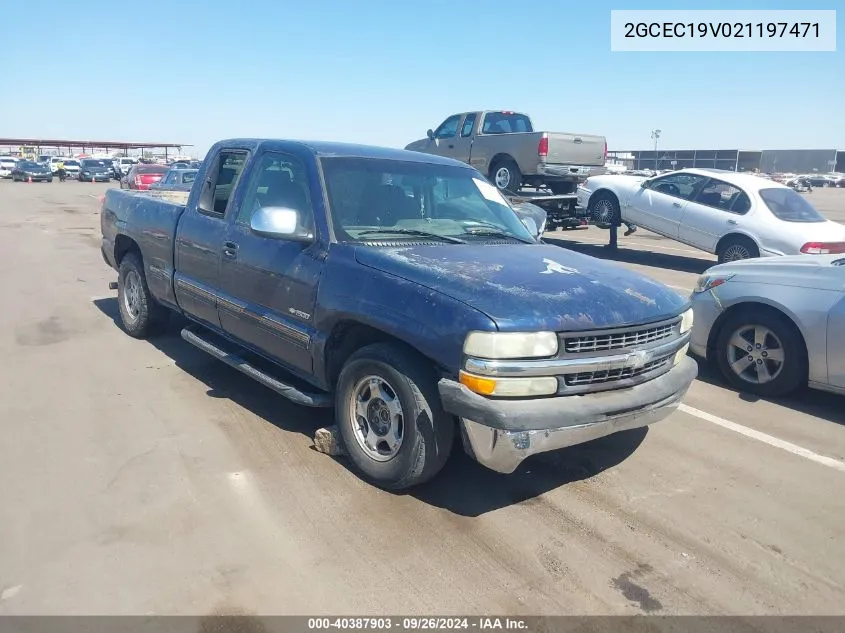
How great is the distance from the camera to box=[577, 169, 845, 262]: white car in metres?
10.6

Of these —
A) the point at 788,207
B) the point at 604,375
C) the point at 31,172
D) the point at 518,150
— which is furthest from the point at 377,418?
the point at 31,172

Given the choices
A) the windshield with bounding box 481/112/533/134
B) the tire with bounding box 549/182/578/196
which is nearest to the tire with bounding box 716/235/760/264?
the tire with bounding box 549/182/578/196

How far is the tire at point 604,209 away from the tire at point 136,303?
9.65 meters

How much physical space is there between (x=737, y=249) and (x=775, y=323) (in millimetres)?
6413

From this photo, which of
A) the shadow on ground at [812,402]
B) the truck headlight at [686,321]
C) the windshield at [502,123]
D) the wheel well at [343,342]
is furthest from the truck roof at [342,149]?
the windshield at [502,123]

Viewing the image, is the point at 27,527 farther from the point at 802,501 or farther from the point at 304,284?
the point at 802,501

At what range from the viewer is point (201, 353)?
6.35 m

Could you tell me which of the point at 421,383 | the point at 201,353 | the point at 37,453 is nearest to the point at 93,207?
the point at 201,353

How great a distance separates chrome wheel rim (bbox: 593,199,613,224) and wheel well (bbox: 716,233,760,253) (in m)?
2.66

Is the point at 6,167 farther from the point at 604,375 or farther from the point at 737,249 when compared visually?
the point at 604,375

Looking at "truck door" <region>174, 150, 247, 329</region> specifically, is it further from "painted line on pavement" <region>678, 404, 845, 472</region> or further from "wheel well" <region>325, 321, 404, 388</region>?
"painted line on pavement" <region>678, 404, 845, 472</region>

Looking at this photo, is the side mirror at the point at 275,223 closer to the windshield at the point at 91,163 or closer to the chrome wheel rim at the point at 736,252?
the chrome wheel rim at the point at 736,252

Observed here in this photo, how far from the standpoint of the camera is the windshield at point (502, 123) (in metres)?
14.2

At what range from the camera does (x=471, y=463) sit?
14.1ft
